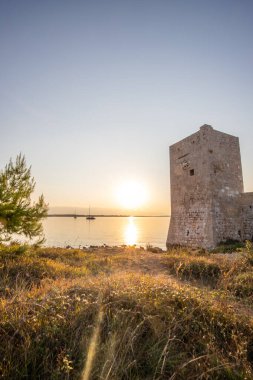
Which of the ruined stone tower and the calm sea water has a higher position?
the ruined stone tower

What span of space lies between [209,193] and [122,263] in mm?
8131

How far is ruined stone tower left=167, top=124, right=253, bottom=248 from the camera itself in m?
13.9

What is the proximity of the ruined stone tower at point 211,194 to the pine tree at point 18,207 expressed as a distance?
9856 mm

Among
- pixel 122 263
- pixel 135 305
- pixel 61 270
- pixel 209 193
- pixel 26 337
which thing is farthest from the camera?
pixel 209 193

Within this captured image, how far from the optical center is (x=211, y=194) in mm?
13883

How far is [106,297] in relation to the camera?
330 cm

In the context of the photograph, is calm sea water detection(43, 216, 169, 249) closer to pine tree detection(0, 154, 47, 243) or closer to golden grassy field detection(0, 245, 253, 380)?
pine tree detection(0, 154, 47, 243)

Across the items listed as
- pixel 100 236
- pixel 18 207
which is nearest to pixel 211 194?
pixel 18 207

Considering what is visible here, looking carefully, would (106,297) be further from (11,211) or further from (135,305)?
(11,211)

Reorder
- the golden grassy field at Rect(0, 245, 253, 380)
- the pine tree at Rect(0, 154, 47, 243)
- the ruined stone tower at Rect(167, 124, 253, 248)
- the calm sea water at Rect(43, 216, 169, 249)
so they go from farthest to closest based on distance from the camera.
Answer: the calm sea water at Rect(43, 216, 169, 249) < the ruined stone tower at Rect(167, 124, 253, 248) < the pine tree at Rect(0, 154, 47, 243) < the golden grassy field at Rect(0, 245, 253, 380)

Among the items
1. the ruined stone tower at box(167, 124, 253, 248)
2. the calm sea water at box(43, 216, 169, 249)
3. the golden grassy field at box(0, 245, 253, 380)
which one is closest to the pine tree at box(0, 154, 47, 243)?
the calm sea water at box(43, 216, 169, 249)

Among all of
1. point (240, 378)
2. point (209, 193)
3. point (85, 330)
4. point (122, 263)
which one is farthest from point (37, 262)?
point (209, 193)

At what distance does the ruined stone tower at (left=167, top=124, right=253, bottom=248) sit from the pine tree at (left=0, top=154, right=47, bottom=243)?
9.86 m

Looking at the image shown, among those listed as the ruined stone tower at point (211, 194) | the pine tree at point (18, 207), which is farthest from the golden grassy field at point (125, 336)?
the ruined stone tower at point (211, 194)
